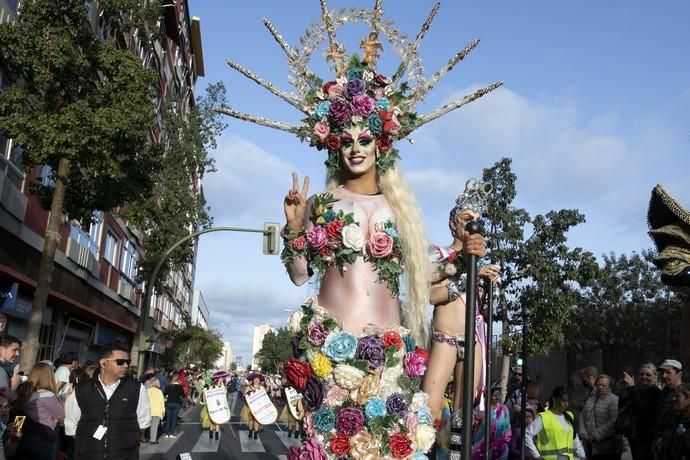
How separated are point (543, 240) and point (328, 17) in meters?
29.3

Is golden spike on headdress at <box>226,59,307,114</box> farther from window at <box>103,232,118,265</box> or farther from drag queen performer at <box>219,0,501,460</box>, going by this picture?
window at <box>103,232,118,265</box>

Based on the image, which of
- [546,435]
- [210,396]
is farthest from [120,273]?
[546,435]

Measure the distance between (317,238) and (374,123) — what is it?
0.81 meters

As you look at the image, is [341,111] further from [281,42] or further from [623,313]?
[623,313]

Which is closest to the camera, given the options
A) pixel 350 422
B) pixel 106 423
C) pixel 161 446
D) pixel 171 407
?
pixel 350 422

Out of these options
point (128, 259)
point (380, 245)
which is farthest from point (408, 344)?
point (128, 259)

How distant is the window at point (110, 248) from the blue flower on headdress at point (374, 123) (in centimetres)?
2360

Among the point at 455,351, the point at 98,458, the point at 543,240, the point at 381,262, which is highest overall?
the point at 543,240

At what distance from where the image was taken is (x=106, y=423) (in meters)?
5.57

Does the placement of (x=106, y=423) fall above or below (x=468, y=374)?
below

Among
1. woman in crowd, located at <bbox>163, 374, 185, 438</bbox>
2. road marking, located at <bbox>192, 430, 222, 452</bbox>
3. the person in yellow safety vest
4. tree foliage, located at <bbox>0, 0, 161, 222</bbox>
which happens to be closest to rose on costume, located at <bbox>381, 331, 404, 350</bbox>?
the person in yellow safety vest

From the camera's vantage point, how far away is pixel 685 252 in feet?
6.96

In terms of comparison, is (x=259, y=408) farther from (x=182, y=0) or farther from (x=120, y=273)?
(x=182, y=0)

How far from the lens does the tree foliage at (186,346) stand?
4378 centimetres
